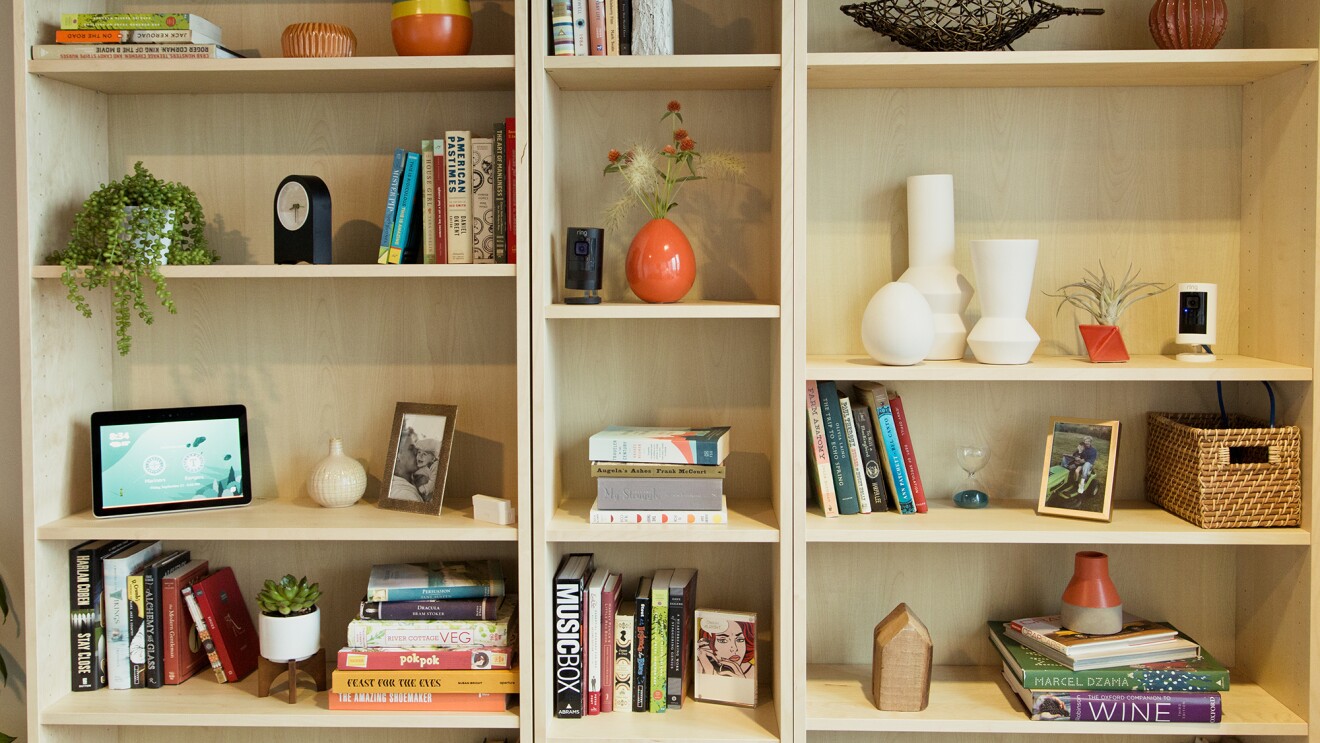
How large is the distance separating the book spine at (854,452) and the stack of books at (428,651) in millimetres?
733

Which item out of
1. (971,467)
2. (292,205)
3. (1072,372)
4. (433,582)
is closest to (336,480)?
(433,582)

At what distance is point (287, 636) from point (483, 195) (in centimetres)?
94

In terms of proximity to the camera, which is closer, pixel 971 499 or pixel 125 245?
pixel 125 245

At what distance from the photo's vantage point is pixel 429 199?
1.98 m

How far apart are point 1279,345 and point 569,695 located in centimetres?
151

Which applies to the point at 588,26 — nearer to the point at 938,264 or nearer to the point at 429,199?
the point at 429,199

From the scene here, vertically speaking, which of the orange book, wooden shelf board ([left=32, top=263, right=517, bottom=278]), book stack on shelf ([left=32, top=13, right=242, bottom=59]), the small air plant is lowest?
the orange book

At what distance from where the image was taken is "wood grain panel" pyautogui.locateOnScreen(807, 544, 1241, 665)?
2.17 m

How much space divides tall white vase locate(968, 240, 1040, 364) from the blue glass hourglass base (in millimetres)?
298

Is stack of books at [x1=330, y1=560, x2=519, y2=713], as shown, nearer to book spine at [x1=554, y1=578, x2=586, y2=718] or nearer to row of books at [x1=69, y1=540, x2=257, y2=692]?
book spine at [x1=554, y1=578, x2=586, y2=718]

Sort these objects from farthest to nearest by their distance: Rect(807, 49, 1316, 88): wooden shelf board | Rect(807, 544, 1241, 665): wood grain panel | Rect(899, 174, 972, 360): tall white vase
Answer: Rect(807, 544, 1241, 665): wood grain panel < Rect(899, 174, 972, 360): tall white vase < Rect(807, 49, 1316, 88): wooden shelf board

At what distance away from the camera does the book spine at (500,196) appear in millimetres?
1930

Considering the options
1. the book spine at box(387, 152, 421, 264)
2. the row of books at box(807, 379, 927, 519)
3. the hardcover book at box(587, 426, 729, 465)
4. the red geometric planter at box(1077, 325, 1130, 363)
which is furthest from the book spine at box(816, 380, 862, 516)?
the book spine at box(387, 152, 421, 264)

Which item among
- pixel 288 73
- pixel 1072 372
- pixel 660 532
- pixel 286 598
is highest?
pixel 288 73
